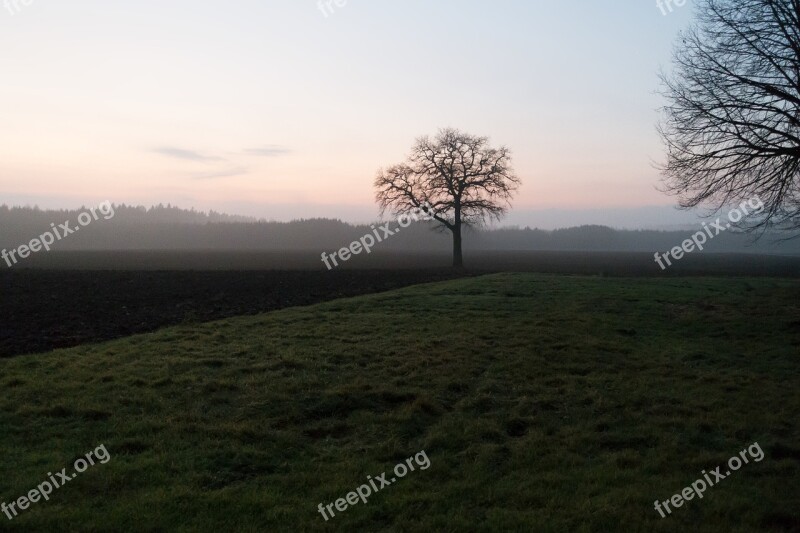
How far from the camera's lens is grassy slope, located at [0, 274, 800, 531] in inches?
244

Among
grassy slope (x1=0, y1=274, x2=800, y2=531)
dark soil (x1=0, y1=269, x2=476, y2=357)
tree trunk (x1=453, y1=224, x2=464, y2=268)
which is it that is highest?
tree trunk (x1=453, y1=224, x2=464, y2=268)

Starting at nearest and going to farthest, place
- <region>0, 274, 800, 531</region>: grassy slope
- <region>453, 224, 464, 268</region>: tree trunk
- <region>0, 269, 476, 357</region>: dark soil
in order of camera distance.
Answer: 1. <region>0, 274, 800, 531</region>: grassy slope
2. <region>0, 269, 476, 357</region>: dark soil
3. <region>453, 224, 464, 268</region>: tree trunk

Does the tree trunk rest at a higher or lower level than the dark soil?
higher

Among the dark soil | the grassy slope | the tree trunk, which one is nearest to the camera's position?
the grassy slope

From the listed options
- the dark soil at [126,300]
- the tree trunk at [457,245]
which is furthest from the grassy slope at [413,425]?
the tree trunk at [457,245]

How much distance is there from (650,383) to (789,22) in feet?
43.6

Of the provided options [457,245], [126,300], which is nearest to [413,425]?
[126,300]

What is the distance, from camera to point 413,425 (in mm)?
9203

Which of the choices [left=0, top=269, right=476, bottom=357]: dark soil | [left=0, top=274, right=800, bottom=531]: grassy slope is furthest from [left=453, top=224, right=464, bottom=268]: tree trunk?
[left=0, top=274, right=800, bottom=531]: grassy slope

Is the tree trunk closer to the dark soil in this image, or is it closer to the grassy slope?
the dark soil

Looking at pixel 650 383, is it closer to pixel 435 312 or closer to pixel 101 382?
pixel 435 312

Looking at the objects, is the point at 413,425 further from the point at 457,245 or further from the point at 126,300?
the point at 457,245

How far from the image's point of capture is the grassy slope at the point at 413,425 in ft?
20.4

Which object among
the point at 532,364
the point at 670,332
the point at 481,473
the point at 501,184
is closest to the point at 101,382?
the point at 481,473
